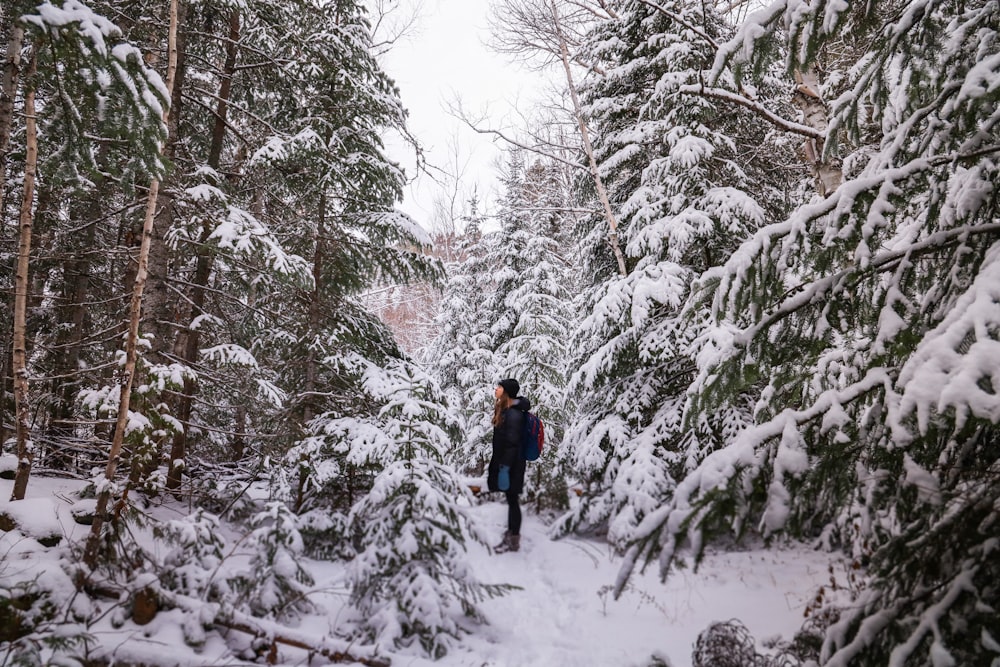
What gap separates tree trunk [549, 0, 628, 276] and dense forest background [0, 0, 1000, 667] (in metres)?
0.07

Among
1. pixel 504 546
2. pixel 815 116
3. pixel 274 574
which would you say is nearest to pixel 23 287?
pixel 274 574

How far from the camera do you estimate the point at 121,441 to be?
12.6 ft

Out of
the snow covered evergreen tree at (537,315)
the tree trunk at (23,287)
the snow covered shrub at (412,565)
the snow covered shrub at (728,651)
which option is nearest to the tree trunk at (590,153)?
the snow covered evergreen tree at (537,315)

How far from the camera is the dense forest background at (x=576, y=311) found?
1.88 meters

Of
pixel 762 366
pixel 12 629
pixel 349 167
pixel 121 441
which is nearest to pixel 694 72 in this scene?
pixel 349 167

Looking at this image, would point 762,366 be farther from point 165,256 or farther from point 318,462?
point 165,256

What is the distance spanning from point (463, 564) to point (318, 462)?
3011mm

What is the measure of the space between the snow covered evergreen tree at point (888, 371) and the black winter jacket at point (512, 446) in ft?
13.3

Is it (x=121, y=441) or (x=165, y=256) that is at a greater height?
(x=165, y=256)

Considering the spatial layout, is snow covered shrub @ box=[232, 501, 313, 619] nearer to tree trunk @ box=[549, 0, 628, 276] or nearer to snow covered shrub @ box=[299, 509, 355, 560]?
snow covered shrub @ box=[299, 509, 355, 560]

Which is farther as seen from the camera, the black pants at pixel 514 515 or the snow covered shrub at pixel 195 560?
the black pants at pixel 514 515

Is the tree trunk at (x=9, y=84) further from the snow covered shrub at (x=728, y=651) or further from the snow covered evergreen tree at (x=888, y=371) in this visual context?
the snow covered shrub at (x=728, y=651)

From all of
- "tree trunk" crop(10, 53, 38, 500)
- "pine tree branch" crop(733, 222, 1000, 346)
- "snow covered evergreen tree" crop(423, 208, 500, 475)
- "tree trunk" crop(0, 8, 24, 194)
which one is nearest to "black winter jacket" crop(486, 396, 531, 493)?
"pine tree branch" crop(733, 222, 1000, 346)

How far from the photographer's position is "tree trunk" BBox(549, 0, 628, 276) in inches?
313
